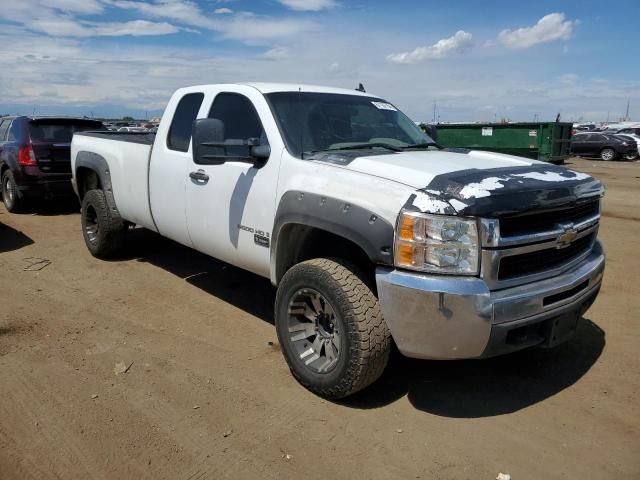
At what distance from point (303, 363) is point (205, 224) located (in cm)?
155

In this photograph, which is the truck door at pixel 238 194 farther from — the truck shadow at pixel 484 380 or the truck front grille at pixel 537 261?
the truck front grille at pixel 537 261

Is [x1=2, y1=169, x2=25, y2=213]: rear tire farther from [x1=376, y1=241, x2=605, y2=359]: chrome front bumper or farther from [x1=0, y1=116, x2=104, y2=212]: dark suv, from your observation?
[x1=376, y1=241, x2=605, y2=359]: chrome front bumper

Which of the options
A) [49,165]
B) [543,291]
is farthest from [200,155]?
[49,165]

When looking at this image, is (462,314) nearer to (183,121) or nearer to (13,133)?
(183,121)

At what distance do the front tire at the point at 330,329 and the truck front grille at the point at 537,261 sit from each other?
0.75 m

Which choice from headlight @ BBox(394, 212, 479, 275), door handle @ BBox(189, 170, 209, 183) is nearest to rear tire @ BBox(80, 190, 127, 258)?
door handle @ BBox(189, 170, 209, 183)

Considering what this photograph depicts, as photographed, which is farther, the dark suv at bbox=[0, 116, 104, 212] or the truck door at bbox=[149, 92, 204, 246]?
the dark suv at bbox=[0, 116, 104, 212]

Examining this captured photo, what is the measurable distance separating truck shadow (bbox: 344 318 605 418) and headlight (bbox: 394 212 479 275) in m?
1.04

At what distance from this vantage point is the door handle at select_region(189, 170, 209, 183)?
4.33 meters

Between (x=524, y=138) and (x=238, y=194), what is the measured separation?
631 inches

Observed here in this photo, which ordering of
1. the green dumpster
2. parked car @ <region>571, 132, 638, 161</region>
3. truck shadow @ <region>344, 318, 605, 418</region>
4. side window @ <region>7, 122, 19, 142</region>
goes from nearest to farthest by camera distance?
1. truck shadow @ <region>344, 318, 605, 418</region>
2. side window @ <region>7, 122, 19, 142</region>
3. the green dumpster
4. parked car @ <region>571, 132, 638, 161</region>

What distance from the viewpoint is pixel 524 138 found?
17.8m

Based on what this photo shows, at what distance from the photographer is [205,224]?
14.5ft

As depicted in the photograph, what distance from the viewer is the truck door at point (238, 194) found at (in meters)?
3.79
